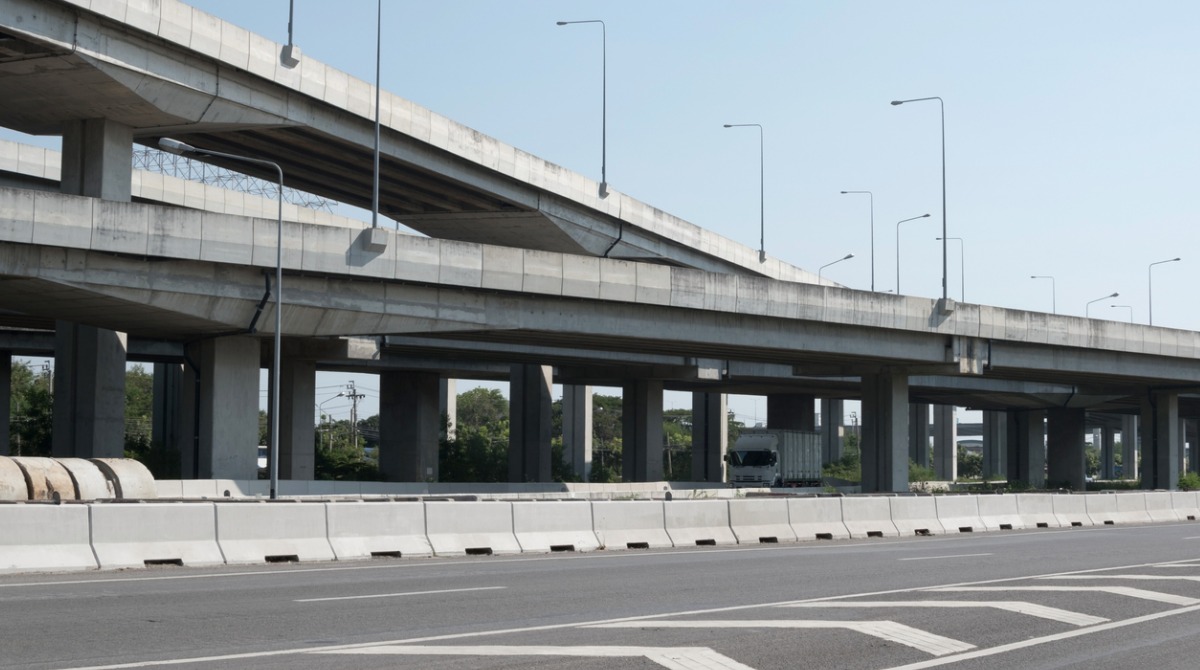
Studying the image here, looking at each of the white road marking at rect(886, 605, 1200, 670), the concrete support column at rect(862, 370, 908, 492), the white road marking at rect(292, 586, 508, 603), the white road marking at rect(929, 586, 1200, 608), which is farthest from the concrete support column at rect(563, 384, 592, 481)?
the white road marking at rect(886, 605, 1200, 670)

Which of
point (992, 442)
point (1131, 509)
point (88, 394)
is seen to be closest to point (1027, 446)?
point (992, 442)

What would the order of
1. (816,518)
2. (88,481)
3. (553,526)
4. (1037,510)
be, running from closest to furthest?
(553,526), (816,518), (88,481), (1037,510)

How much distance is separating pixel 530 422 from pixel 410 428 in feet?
22.0

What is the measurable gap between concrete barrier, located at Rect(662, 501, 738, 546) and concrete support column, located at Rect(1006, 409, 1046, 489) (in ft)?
282

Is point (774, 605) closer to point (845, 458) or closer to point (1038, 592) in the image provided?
point (1038, 592)

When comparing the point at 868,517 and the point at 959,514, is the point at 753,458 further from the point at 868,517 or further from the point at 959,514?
the point at 868,517

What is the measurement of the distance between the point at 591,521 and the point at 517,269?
1617 cm

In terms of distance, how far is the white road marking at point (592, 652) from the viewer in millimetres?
10492

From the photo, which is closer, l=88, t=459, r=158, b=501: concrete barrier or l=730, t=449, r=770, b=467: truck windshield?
l=88, t=459, r=158, b=501: concrete barrier

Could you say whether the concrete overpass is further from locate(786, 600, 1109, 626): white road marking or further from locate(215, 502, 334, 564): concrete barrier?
locate(786, 600, 1109, 626): white road marking

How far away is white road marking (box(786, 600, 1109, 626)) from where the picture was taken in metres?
13.7

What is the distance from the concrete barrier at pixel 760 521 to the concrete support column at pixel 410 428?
44.8 meters

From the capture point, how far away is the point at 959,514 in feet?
115

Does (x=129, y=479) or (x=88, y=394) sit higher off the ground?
(x=88, y=394)
